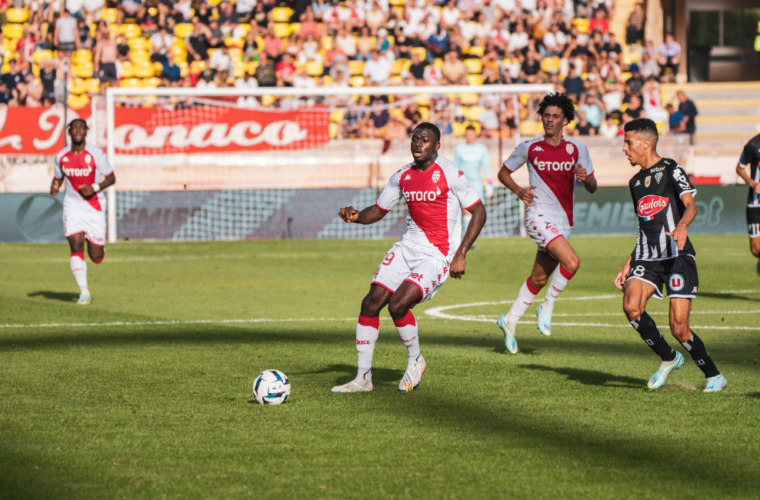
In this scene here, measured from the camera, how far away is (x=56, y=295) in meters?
14.7

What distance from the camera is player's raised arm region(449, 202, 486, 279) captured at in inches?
298

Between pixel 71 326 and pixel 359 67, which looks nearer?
pixel 71 326

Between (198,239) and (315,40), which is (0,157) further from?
(315,40)

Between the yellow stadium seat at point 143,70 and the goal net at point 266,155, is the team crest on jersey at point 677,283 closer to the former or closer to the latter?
the goal net at point 266,155

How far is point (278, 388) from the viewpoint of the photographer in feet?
23.5

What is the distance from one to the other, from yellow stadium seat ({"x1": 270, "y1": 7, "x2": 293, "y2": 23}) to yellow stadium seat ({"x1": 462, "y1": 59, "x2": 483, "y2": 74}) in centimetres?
484

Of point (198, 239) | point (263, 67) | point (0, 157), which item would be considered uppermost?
point (263, 67)

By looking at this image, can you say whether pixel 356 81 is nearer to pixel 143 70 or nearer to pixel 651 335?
pixel 143 70

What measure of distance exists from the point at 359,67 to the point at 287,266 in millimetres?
11126

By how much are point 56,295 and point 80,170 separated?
5.71 ft

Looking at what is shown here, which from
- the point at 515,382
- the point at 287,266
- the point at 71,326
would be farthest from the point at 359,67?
the point at 515,382

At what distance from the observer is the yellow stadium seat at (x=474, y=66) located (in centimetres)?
2903

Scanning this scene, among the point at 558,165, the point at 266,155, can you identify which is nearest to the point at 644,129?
the point at 558,165

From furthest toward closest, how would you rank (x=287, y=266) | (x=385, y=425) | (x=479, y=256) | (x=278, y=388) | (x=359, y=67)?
(x=359, y=67), (x=479, y=256), (x=287, y=266), (x=278, y=388), (x=385, y=425)
